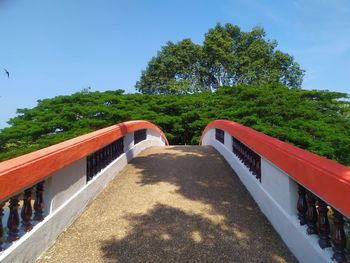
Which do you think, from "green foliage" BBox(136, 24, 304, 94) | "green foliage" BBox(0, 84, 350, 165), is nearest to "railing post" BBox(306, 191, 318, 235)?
"green foliage" BBox(0, 84, 350, 165)

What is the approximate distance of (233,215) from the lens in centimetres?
453

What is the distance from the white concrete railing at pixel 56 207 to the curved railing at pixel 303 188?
2676mm

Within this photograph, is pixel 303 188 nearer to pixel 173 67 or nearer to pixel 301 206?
pixel 301 206

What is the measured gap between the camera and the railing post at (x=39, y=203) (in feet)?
11.3

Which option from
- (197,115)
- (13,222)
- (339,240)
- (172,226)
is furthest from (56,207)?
(197,115)

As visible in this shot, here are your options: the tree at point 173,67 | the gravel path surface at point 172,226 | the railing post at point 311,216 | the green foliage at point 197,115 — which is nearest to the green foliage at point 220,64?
the tree at point 173,67

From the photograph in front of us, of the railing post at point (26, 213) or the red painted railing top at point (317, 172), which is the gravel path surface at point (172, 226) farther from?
the red painted railing top at point (317, 172)

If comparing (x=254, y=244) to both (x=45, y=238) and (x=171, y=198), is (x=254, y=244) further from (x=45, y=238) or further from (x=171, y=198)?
(x=45, y=238)

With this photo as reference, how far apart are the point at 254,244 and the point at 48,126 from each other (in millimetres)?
20158

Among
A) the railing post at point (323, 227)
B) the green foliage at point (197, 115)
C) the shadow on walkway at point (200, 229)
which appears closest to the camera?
the railing post at point (323, 227)

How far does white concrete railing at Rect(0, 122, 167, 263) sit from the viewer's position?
2992mm

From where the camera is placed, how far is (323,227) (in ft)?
8.96

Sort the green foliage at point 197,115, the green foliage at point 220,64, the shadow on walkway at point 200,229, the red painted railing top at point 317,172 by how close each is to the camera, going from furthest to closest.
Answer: the green foliage at point 220,64, the green foliage at point 197,115, the shadow on walkway at point 200,229, the red painted railing top at point 317,172

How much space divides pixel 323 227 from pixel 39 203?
9.65ft
